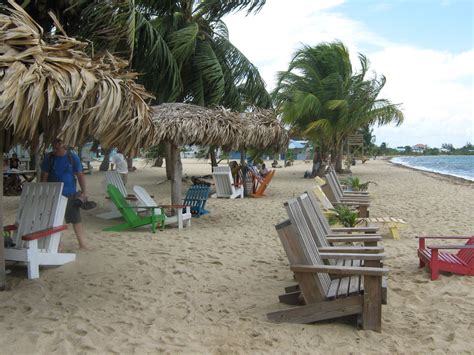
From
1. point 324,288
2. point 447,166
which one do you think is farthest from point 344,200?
point 447,166

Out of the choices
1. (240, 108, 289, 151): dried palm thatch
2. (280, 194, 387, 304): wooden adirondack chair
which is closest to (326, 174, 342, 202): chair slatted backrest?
(240, 108, 289, 151): dried palm thatch

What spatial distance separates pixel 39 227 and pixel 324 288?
315 centimetres

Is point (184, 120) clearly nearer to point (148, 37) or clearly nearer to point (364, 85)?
point (148, 37)

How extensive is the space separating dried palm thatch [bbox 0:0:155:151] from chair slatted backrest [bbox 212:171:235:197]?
28.9 ft

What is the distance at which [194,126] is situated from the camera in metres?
8.02

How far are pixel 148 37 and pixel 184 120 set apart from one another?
3897 millimetres

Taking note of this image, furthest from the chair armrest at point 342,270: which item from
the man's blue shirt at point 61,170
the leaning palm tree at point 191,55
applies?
the leaning palm tree at point 191,55

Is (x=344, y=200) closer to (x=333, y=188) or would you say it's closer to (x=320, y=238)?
(x=333, y=188)

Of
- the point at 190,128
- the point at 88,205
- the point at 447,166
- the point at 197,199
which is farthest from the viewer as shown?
the point at 447,166

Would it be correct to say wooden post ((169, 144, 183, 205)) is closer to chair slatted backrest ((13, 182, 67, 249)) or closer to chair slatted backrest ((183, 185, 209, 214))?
chair slatted backrest ((183, 185, 209, 214))

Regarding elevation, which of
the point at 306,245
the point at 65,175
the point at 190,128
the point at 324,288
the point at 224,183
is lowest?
the point at 324,288

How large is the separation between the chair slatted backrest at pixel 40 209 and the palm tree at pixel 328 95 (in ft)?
56.6

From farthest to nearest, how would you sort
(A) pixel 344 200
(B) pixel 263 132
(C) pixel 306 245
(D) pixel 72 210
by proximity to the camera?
(B) pixel 263 132, (A) pixel 344 200, (D) pixel 72 210, (C) pixel 306 245

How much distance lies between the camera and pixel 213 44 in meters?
14.3
